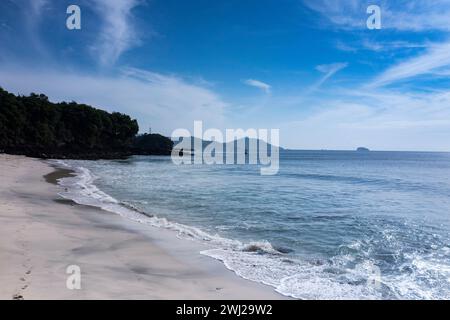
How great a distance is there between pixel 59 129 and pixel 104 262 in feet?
312

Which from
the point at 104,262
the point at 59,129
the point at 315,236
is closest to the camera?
the point at 104,262

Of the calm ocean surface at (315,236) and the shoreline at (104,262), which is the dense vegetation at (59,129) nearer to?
the calm ocean surface at (315,236)

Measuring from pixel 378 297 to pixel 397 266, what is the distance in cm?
333

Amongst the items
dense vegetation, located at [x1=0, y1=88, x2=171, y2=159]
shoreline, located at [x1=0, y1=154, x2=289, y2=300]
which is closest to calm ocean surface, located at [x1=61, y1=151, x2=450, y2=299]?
shoreline, located at [x1=0, y1=154, x2=289, y2=300]

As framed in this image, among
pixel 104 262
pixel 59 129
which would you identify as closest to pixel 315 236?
pixel 104 262

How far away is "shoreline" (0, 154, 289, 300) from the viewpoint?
7.04 meters

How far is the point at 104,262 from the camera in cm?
920

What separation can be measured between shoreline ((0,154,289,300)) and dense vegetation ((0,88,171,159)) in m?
63.8

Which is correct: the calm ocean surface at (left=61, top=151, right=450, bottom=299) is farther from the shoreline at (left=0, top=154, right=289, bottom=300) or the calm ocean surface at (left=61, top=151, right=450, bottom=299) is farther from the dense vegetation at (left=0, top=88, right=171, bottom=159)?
the dense vegetation at (left=0, top=88, right=171, bottom=159)

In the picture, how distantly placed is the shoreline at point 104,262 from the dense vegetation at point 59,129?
63809 millimetres

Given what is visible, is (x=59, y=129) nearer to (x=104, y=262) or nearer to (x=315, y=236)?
(x=315, y=236)

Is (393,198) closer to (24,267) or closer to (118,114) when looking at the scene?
(24,267)

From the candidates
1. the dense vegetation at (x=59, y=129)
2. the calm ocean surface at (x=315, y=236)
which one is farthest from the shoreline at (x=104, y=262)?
the dense vegetation at (x=59, y=129)

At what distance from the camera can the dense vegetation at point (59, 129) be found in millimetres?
74062
